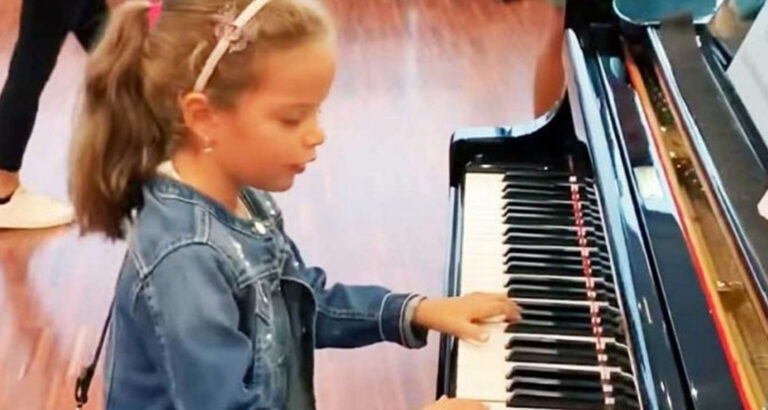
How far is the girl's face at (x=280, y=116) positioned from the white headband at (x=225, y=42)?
0.12 feet

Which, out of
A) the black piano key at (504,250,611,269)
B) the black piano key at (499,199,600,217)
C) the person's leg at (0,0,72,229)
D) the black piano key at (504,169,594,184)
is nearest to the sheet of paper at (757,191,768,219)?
the black piano key at (504,250,611,269)

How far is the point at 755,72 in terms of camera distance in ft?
4.26

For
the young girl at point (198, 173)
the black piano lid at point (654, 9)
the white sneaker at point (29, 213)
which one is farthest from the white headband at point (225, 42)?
the white sneaker at point (29, 213)

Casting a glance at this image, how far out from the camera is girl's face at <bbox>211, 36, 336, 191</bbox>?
119cm

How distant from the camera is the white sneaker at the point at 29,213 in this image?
2926mm

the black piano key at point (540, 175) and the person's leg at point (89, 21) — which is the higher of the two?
the person's leg at point (89, 21)

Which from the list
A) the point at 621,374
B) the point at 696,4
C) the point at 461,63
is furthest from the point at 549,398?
the point at 461,63

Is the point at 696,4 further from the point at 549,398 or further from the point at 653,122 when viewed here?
the point at 549,398

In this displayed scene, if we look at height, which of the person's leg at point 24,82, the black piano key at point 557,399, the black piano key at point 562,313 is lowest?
the black piano key at point 557,399

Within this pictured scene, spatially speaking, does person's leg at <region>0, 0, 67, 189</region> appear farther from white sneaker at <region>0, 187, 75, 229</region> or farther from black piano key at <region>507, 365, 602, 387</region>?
black piano key at <region>507, 365, 602, 387</region>

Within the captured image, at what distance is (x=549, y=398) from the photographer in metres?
1.24

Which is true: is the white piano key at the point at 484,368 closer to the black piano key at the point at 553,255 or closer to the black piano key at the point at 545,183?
the black piano key at the point at 553,255

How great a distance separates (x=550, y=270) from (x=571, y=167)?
261 millimetres

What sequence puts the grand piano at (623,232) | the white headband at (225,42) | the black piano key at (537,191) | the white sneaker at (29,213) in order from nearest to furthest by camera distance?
1. the grand piano at (623,232)
2. the white headband at (225,42)
3. the black piano key at (537,191)
4. the white sneaker at (29,213)
